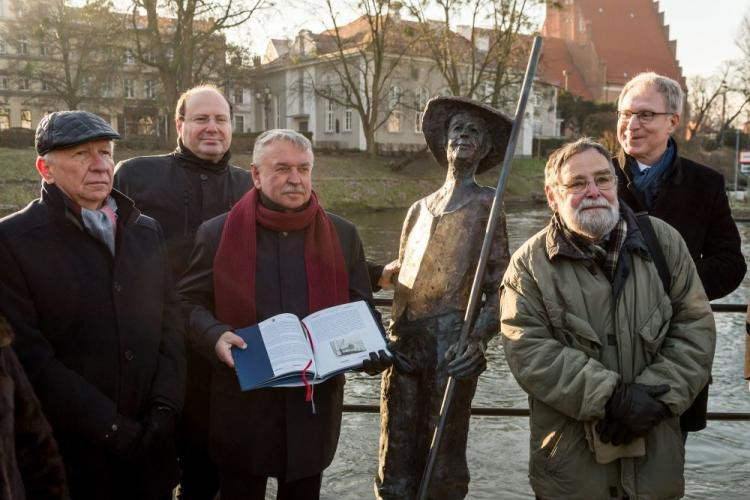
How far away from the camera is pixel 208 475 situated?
3.92m

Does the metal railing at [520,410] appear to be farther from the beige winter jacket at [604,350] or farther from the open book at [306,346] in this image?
the beige winter jacket at [604,350]

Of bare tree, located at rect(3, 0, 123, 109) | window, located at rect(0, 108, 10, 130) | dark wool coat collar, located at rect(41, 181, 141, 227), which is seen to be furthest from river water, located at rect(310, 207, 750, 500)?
window, located at rect(0, 108, 10, 130)

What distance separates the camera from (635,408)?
2.71 m

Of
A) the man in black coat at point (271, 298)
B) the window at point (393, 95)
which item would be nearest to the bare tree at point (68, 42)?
the window at point (393, 95)

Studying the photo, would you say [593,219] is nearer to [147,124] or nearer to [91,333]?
[91,333]

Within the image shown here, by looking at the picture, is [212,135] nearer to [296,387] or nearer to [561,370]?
[296,387]

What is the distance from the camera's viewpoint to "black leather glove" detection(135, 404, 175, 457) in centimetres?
294

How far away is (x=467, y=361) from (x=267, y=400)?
89cm

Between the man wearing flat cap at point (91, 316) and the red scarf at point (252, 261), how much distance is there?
275 millimetres

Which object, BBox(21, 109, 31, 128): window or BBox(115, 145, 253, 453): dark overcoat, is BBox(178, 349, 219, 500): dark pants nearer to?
BBox(115, 145, 253, 453): dark overcoat

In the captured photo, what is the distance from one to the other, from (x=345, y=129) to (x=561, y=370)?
1816 inches

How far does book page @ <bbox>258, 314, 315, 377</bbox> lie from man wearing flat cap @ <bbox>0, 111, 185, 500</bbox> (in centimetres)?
43

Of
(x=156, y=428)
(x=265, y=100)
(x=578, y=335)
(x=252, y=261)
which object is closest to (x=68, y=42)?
(x=265, y=100)

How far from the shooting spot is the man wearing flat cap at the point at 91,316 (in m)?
2.76
